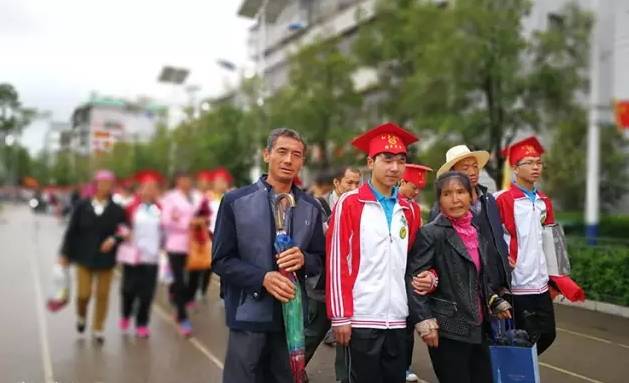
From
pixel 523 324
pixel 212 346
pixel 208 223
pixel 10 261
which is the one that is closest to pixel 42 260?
pixel 10 261

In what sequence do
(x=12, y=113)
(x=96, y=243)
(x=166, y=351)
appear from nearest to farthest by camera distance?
(x=166, y=351), (x=96, y=243), (x=12, y=113)

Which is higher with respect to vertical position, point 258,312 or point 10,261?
point 258,312

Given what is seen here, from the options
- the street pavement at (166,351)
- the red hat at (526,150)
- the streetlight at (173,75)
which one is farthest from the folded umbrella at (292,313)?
the streetlight at (173,75)

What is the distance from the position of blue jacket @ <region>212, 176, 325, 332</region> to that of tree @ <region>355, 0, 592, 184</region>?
10018mm

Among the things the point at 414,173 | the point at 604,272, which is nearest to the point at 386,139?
the point at 414,173

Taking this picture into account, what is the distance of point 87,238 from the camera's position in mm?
7570

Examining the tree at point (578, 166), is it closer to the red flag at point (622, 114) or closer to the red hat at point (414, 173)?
the red flag at point (622, 114)

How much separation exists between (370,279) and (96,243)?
4868 mm

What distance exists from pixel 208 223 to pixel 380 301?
567cm

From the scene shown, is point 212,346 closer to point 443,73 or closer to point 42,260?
point 443,73

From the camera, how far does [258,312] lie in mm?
3441

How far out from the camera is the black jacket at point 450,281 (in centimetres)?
377

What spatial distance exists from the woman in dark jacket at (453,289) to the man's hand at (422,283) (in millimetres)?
27

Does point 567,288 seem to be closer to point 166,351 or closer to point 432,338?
point 432,338
